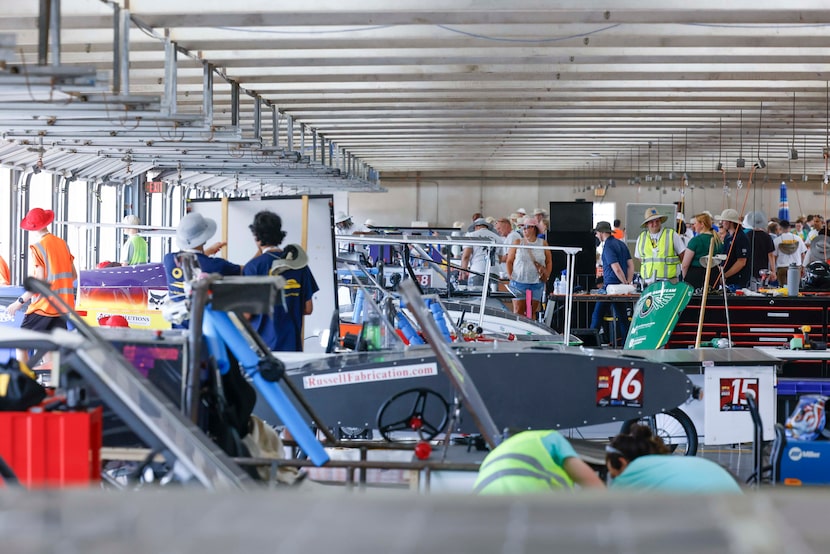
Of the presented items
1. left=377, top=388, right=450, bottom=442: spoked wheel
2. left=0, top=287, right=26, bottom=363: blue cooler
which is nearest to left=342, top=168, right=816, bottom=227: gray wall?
left=0, top=287, right=26, bottom=363: blue cooler

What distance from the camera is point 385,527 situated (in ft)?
5.50

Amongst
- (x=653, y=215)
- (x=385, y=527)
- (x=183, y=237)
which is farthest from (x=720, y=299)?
(x=385, y=527)

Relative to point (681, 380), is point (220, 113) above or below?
above

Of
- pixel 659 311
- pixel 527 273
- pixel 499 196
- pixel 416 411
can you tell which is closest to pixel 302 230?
pixel 416 411

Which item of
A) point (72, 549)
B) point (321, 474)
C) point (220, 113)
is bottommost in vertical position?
point (321, 474)

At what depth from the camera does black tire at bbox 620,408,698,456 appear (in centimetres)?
676

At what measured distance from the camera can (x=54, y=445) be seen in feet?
10.8

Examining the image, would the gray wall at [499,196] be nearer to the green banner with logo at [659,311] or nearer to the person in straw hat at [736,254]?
the person in straw hat at [736,254]

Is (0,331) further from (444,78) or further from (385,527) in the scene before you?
(444,78)

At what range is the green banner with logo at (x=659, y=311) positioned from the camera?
8617 millimetres

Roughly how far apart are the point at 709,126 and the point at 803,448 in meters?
12.1

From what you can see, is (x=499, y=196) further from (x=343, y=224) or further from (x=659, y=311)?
(x=659, y=311)

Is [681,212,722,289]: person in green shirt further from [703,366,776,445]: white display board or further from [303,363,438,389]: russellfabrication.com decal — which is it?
[303,363,438,389]: russellfabrication.com decal

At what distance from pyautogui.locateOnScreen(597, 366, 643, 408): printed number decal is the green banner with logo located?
2.74 meters
